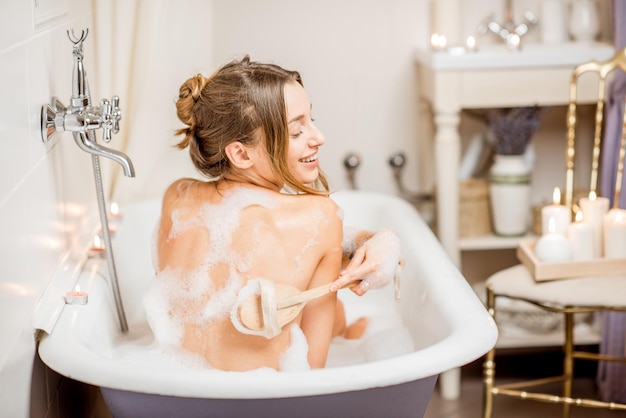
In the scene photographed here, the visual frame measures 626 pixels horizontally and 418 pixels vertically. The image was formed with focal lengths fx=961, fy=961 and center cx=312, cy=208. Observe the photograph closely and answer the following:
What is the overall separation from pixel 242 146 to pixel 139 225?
871 mm

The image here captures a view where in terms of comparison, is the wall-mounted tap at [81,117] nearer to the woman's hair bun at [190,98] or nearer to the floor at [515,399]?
the woman's hair bun at [190,98]

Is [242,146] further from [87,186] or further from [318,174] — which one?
[87,186]

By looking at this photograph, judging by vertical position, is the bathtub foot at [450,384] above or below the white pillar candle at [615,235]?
below

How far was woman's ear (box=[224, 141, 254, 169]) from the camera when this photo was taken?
1.97 m

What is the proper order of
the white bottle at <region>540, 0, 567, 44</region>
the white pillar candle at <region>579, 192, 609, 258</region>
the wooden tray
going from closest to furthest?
the wooden tray
the white pillar candle at <region>579, 192, 609, 258</region>
the white bottle at <region>540, 0, 567, 44</region>

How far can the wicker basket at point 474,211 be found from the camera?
3.13m

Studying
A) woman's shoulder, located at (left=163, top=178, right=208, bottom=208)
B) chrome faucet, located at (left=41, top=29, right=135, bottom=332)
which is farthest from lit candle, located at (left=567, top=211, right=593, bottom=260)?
chrome faucet, located at (left=41, top=29, right=135, bottom=332)

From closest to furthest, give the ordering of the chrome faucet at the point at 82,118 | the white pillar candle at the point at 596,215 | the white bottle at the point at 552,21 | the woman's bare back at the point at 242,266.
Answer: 1. the woman's bare back at the point at 242,266
2. the chrome faucet at the point at 82,118
3. the white pillar candle at the point at 596,215
4. the white bottle at the point at 552,21

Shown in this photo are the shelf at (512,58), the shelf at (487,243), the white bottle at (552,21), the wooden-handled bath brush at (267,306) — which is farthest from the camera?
Answer: the white bottle at (552,21)

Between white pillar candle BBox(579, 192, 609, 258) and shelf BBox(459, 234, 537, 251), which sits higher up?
white pillar candle BBox(579, 192, 609, 258)

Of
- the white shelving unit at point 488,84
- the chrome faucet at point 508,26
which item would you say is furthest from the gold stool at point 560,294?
the chrome faucet at point 508,26

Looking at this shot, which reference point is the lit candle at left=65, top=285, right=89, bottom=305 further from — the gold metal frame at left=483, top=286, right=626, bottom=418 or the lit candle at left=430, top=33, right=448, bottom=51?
the lit candle at left=430, top=33, right=448, bottom=51

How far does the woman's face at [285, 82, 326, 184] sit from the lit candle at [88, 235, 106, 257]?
0.66m

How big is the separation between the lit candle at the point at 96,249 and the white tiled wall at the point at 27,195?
117 millimetres
